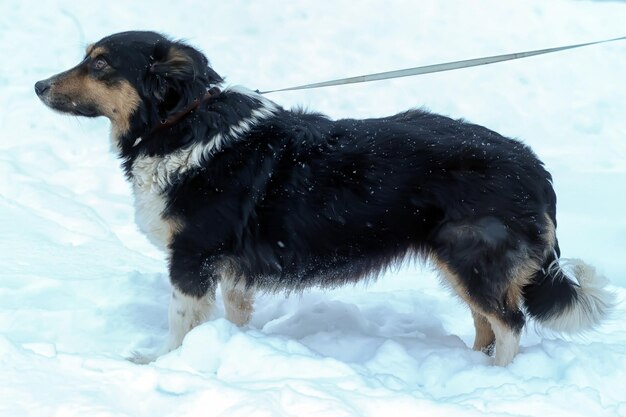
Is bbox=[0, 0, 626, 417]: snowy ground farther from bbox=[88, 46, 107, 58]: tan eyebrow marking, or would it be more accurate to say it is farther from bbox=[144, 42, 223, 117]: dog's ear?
bbox=[88, 46, 107, 58]: tan eyebrow marking

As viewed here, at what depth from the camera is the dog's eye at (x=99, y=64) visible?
3.91m

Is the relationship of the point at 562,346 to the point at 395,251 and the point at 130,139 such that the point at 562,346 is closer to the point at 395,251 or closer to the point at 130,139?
the point at 395,251

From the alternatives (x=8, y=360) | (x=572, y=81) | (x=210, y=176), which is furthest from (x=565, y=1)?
(x=8, y=360)

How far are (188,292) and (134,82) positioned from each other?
3.60ft

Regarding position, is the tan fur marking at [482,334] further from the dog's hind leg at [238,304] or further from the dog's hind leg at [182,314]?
the dog's hind leg at [182,314]

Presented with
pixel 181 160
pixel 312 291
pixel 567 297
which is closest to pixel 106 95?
pixel 181 160

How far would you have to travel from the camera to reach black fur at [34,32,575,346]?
3701 millimetres

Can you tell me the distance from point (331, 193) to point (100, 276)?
6.01 ft

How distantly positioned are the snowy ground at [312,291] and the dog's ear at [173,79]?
1.16 m

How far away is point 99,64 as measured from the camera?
3924 mm

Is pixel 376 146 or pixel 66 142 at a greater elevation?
pixel 376 146

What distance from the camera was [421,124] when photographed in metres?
4.02

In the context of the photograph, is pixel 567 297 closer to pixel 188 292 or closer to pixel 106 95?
pixel 188 292

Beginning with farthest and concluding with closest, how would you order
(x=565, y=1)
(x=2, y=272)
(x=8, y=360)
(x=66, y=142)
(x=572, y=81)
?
(x=565, y=1) → (x=572, y=81) → (x=66, y=142) → (x=2, y=272) → (x=8, y=360)
